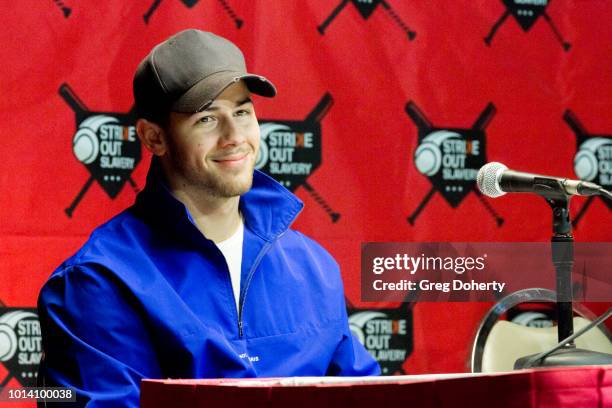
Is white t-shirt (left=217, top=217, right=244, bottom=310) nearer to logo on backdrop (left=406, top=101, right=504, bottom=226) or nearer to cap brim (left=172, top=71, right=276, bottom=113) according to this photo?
cap brim (left=172, top=71, right=276, bottom=113)

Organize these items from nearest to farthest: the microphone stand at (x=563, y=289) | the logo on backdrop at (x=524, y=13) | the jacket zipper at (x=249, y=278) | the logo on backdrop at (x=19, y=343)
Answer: the microphone stand at (x=563, y=289), the jacket zipper at (x=249, y=278), the logo on backdrop at (x=19, y=343), the logo on backdrop at (x=524, y=13)

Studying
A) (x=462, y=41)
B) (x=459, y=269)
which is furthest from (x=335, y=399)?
(x=462, y=41)

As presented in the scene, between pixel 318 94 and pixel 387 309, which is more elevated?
pixel 318 94

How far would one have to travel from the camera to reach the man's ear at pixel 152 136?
6.14 ft

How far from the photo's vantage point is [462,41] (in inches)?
107

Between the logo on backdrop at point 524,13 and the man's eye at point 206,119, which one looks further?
the logo on backdrop at point 524,13

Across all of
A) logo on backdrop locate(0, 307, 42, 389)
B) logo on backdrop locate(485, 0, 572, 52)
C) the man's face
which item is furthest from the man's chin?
logo on backdrop locate(485, 0, 572, 52)

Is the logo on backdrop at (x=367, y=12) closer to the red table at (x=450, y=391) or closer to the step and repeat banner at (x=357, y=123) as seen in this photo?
the step and repeat banner at (x=357, y=123)

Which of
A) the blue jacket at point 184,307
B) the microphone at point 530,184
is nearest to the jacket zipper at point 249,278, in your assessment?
the blue jacket at point 184,307

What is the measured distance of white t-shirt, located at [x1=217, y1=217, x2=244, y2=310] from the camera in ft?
5.82

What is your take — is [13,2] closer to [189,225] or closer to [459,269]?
[189,225]

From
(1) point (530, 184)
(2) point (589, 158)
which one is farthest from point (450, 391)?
(2) point (589, 158)

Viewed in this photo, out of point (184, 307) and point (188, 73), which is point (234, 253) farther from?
point (188, 73)

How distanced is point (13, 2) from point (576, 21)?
1.65m
